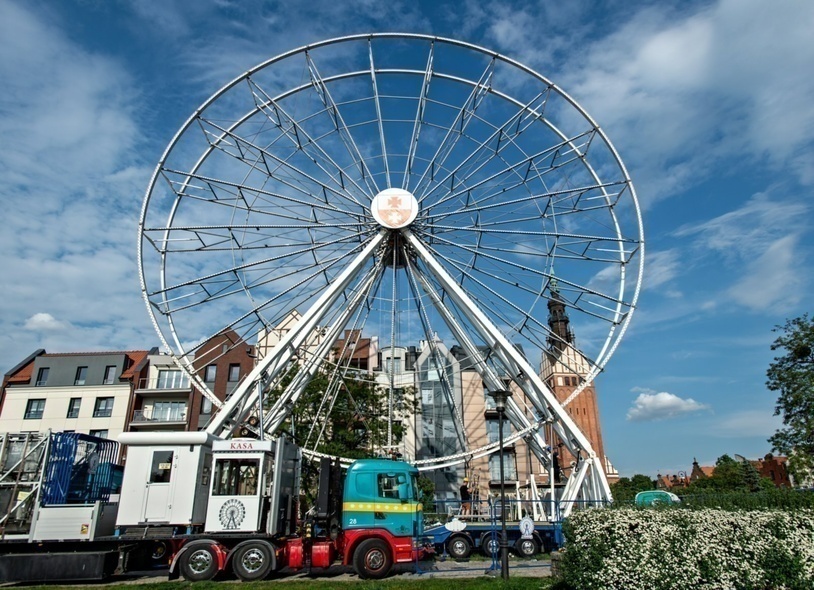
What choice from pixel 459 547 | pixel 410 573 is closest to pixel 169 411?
pixel 459 547

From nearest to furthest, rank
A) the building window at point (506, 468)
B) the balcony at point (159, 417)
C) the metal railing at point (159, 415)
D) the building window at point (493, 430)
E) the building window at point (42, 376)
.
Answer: the balcony at point (159, 417) < the metal railing at point (159, 415) < the building window at point (42, 376) < the building window at point (506, 468) < the building window at point (493, 430)

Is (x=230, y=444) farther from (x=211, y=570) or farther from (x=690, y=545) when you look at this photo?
(x=690, y=545)

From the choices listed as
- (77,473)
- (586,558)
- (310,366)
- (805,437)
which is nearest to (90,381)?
(310,366)

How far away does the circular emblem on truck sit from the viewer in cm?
1484

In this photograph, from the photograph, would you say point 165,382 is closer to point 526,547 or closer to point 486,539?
point 486,539

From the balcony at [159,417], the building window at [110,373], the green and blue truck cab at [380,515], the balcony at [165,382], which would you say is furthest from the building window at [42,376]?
the green and blue truck cab at [380,515]

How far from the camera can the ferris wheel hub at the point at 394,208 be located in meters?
22.5

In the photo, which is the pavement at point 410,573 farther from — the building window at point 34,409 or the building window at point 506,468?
the building window at point 34,409

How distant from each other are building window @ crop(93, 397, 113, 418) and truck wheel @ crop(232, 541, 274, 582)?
34638mm

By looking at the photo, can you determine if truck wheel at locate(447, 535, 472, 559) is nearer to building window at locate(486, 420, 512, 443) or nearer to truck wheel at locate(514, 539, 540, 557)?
truck wheel at locate(514, 539, 540, 557)

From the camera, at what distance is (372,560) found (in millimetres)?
15016

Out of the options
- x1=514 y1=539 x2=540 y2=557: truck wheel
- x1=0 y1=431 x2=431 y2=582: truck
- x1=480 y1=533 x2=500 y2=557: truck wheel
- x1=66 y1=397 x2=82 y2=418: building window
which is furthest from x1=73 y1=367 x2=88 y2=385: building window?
x1=514 y1=539 x2=540 y2=557: truck wheel

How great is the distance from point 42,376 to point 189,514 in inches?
1511

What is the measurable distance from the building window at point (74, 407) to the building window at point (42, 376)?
302cm
